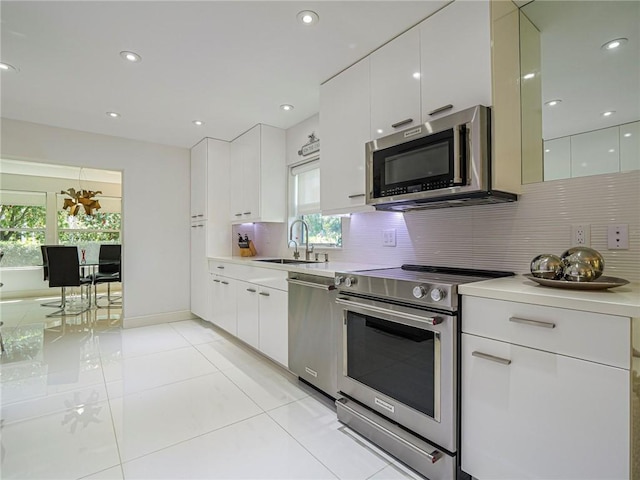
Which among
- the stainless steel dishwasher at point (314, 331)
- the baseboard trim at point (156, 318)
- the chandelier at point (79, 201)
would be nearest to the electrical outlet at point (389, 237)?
the stainless steel dishwasher at point (314, 331)

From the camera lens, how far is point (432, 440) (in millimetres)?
1472

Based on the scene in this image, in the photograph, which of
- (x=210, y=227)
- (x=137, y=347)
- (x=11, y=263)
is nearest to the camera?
(x=137, y=347)

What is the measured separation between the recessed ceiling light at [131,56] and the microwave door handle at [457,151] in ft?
7.04

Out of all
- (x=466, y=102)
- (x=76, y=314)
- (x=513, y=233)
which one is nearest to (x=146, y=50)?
(x=466, y=102)

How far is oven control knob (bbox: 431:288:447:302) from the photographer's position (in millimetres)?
1414

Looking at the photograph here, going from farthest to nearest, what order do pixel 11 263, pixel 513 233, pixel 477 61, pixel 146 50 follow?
pixel 11 263 < pixel 146 50 < pixel 513 233 < pixel 477 61

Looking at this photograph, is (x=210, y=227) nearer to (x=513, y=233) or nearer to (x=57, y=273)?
(x=57, y=273)

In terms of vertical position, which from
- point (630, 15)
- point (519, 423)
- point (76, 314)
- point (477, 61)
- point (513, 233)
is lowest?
point (76, 314)

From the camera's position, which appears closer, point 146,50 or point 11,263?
point 146,50

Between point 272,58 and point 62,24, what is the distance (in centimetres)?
123

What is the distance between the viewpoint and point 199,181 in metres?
4.16

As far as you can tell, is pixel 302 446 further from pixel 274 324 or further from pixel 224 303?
pixel 224 303

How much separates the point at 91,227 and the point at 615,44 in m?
8.56

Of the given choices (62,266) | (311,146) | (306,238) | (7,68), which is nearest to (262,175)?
(311,146)
